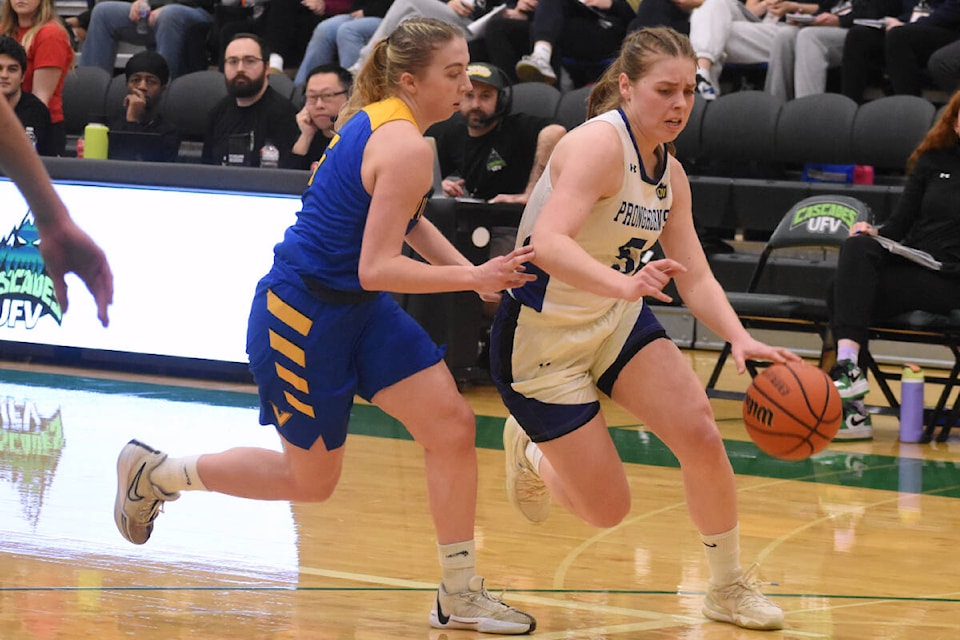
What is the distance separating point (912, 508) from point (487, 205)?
124 inches

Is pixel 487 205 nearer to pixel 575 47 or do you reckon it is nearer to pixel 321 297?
pixel 575 47

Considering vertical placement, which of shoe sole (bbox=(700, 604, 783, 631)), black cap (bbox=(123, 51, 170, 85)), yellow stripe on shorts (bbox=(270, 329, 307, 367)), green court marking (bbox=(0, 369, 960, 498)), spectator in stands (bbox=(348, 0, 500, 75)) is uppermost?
spectator in stands (bbox=(348, 0, 500, 75))

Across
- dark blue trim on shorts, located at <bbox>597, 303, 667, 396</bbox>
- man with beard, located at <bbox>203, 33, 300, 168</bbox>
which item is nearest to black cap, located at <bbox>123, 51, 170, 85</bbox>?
man with beard, located at <bbox>203, 33, 300, 168</bbox>

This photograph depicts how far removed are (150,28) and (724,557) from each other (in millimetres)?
9593

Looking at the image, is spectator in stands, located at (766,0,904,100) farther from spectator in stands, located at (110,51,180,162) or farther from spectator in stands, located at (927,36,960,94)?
spectator in stands, located at (110,51,180,162)

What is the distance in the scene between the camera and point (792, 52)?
31.6ft

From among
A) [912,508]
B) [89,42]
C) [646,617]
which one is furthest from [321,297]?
[89,42]

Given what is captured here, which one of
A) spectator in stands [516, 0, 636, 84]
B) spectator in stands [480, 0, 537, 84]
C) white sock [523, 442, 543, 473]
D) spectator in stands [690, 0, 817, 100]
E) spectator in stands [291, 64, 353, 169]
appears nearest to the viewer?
white sock [523, 442, 543, 473]

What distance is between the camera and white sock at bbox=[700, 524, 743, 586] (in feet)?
11.8

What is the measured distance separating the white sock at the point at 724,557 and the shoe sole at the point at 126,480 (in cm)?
165

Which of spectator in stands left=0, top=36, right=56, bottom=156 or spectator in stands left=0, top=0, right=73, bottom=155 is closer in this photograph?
spectator in stands left=0, top=0, right=73, bottom=155

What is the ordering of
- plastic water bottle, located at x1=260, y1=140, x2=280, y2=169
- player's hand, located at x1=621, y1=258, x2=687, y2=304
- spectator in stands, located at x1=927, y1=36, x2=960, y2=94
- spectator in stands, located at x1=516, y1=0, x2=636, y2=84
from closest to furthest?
player's hand, located at x1=621, y1=258, x2=687, y2=304
plastic water bottle, located at x1=260, y1=140, x2=280, y2=169
spectator in stands, located at x1=927, y1=36, x2=960, y2=94
spectator in stands, located at x1=516, y1=0, x2=636, y2=84

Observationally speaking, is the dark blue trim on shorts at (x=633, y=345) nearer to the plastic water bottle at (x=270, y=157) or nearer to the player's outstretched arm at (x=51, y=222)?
the player's outstretched arm at (x=51, y=222)

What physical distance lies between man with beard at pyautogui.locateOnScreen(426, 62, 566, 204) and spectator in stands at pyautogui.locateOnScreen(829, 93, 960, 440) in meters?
2.02
